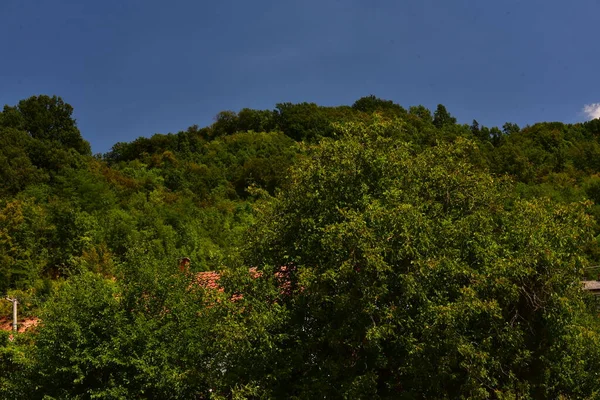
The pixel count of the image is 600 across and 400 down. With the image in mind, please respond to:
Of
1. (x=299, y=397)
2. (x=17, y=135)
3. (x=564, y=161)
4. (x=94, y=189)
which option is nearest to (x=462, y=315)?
(x=299, y=397)

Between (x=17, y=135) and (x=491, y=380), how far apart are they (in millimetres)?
32861

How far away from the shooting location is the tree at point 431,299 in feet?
23.1

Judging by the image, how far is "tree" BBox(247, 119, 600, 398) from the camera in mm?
7051

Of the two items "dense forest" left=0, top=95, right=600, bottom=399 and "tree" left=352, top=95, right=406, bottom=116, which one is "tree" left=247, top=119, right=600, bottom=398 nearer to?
"dense forest" left=0, top=95, right=600, bottom=399

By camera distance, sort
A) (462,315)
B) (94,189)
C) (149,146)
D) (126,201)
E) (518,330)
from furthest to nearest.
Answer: (149,146) < (126,201) < (94,189) < (518,330) < (462,315)

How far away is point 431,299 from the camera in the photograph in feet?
24.4

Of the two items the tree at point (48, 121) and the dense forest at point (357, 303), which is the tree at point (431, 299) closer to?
the dense forest at point (357, 303)

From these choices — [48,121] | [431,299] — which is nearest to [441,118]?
[48,121]

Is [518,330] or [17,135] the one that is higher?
[17,135]

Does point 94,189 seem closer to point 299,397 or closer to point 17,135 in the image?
point 17,135

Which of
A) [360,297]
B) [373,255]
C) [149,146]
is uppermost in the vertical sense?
[149,146]

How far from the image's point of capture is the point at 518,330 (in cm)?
723

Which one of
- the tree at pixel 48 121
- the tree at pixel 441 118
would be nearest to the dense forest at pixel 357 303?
the tree at pixel 48 121

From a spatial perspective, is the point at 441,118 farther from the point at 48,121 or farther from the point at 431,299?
the point at 431,299
